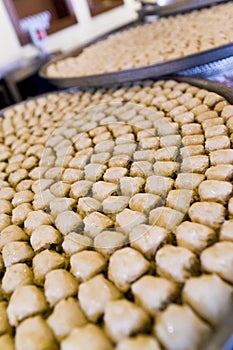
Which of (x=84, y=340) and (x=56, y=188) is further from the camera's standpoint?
(x=56, y=188)

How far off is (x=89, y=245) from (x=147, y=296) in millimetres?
220

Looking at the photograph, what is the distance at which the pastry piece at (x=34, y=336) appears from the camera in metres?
0.60

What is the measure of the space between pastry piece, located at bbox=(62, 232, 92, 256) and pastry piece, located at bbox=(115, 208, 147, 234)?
86mm

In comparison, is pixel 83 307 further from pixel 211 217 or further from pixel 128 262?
pixel 211 217

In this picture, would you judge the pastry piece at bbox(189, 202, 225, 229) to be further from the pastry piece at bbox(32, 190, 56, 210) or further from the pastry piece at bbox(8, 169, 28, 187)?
the pastry piece at bbox(8, 169, 28, 187)

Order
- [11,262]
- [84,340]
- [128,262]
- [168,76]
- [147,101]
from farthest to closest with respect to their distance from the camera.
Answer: [168,76], [147,101], [11,262], [128,262], [84,340]

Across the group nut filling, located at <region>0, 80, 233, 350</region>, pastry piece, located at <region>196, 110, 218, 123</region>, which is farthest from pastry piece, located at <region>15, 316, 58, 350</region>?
pastry piece, located at <region>196, 110, 218, 123</region>

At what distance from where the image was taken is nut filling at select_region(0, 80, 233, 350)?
1.94ft

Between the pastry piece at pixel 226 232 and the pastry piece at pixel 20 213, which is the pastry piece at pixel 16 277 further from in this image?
the pastry piece at pixel 226 232

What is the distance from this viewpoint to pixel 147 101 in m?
1.42

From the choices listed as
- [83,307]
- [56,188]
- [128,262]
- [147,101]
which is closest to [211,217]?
[128,262]

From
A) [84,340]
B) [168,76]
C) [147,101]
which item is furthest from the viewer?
[168,76]

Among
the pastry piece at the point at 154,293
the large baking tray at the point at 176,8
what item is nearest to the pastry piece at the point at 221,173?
the pastry piece at the point at 154,293

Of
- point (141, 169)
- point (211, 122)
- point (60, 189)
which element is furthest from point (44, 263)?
point (211, 122)
